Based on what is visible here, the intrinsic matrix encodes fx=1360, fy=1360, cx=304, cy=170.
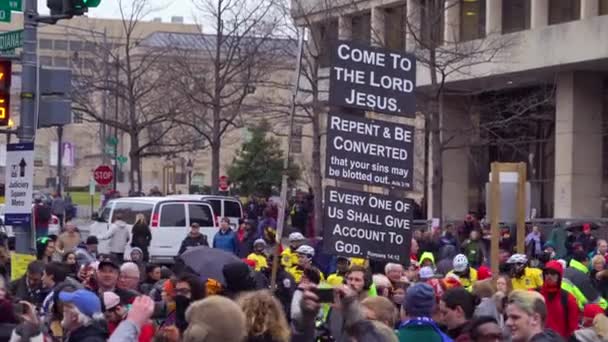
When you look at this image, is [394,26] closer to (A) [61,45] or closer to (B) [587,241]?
(B) [587,241]

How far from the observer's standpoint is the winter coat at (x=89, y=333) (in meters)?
7.76

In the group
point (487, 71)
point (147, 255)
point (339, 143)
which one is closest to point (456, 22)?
point (487, 71)

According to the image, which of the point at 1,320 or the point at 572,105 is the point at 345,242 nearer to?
the point at 1,320

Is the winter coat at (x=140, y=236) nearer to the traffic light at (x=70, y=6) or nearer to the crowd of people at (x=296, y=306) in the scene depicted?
the crowd of people at (x=296, y=306)

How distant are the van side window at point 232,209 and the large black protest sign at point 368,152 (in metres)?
23.4

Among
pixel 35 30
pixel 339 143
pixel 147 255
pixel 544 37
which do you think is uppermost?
pixel 544 37

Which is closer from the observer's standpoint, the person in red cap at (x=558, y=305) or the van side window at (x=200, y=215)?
the person in red cap at (x=558, y=305)

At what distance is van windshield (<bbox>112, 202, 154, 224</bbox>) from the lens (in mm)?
31953

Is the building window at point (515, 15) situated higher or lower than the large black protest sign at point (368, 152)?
higher

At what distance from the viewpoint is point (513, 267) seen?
1555cm

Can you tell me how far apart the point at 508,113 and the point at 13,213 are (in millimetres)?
31828

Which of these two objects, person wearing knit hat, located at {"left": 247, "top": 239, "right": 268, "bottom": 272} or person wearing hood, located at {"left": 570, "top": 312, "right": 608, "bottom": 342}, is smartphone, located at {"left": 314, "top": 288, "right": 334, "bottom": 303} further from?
person wearing knit hat, located at {"left": 247, "top": 239, "right": 268, "bottom": 272}

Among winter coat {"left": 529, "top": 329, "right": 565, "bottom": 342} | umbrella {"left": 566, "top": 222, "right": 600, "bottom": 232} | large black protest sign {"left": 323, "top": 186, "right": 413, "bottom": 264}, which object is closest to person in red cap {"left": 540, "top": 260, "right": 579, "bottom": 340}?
large black protest sign {"left": 323, "top": 186, "right": 413, "bottom": 264}

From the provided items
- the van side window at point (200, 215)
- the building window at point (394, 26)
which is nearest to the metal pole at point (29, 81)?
the van side window at point (200, 215)
